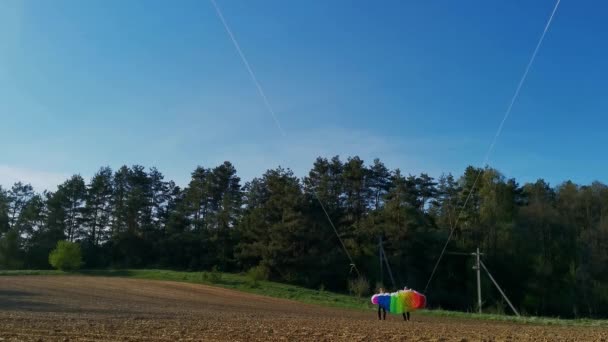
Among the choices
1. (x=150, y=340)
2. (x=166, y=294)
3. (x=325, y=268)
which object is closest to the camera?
(x=150, y=340)

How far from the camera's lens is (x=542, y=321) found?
29.2m

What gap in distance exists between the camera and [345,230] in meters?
60.5

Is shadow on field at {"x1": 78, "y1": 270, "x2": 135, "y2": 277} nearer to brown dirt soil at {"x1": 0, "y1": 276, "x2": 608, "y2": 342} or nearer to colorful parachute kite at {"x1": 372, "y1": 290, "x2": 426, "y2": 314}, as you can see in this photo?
brown dirt soil at {"x1": 0, "y1": 276, "x2": 608, "y2": 342}

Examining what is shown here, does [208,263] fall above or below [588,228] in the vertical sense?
below

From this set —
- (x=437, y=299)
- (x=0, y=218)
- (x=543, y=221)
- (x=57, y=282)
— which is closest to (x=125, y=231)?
(x=0, y=218)

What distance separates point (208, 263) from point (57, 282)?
24.6 m

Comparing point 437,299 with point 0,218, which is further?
point 0,218

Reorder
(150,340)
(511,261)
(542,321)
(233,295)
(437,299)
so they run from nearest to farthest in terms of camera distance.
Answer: (150,340) → (542,321) → (233,295) → (437,299) → (511,261)

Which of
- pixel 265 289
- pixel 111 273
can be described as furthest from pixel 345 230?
pixel 111 273

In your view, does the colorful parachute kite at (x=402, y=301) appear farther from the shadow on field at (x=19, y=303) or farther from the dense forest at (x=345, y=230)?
→ the dense forest at (x=345, y=230)

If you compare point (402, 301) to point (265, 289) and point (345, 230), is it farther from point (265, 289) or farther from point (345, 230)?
point (345, 230)

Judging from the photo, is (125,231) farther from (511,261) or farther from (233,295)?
(511,261)

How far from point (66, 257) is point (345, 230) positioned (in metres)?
29.4

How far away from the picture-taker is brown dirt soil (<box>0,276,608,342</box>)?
40.4 feet
